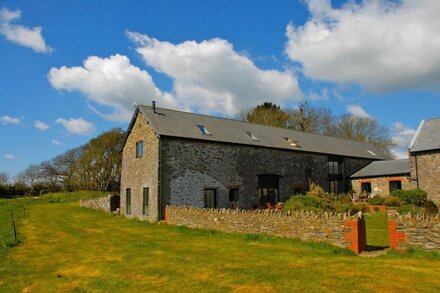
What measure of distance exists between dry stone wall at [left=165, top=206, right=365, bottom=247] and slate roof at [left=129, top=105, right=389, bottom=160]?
7.40 m

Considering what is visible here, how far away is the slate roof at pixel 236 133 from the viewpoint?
2655 cm

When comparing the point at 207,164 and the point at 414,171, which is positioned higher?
the point at 207,164

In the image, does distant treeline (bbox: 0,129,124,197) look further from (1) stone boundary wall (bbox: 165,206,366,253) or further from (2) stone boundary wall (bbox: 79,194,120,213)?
(1) stone boundary wall (bbox: 165,206,366,253)

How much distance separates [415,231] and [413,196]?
19133 millimetres

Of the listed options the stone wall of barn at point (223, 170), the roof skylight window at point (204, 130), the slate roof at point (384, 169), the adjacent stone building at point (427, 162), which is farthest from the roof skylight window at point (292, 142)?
the adjacent stone building at point (427, 162)

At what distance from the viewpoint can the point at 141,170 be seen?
27.2m

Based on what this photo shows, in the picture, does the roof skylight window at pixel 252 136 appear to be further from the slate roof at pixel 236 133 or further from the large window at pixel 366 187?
the large window at pixel 366 187

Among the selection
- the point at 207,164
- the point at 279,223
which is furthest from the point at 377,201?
the point at 279,223

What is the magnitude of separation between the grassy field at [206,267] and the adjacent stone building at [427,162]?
20.7 m

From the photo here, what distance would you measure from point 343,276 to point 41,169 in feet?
188

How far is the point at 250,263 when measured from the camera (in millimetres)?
11086

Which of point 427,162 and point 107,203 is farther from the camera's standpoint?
point 107,203

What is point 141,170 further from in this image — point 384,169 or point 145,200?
point 384,169

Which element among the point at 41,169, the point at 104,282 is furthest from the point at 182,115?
the point at 41,169
